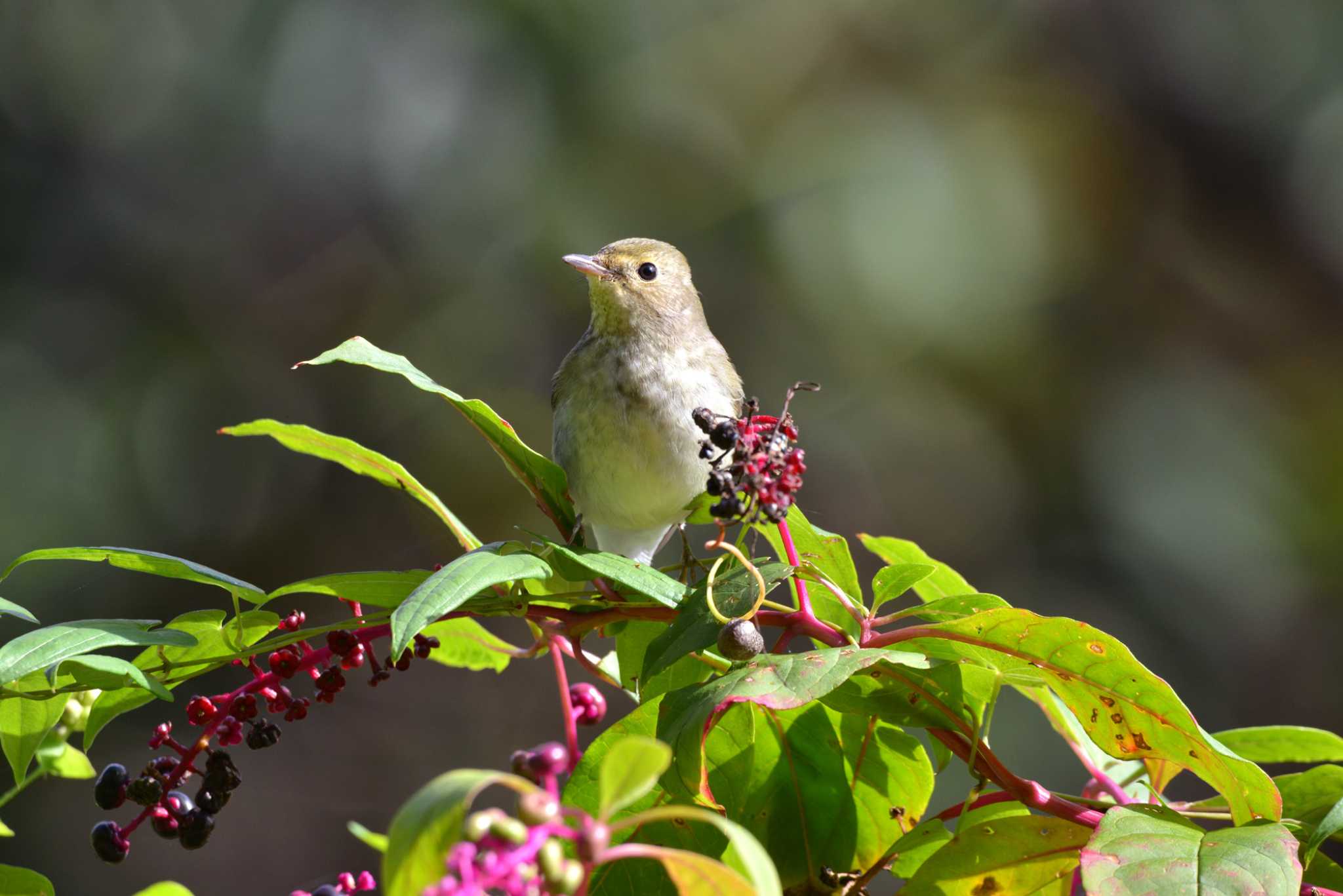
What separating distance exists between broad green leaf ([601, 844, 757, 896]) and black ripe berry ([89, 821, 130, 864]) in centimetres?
70

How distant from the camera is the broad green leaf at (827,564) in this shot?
4.21 ft

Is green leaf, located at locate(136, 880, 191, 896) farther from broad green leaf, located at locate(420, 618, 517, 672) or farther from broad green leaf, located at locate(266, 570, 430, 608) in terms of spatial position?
broad green leaf, located at locate(420, 618, 517, 672)

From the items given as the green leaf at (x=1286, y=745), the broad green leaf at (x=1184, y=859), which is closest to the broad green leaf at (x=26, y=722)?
the broad green leaf at (x=1184, y=859)

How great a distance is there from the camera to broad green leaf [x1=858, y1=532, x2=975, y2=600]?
4.87ft

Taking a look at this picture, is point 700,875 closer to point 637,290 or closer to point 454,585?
point 454,585

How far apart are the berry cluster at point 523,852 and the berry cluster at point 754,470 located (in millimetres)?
508

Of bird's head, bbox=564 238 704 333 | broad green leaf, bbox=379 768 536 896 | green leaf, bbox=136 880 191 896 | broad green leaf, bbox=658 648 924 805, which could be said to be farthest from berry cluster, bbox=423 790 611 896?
bird's head, bbox=564 238 704 333

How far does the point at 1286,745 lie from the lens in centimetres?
147

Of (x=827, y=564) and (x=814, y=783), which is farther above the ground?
(x=827, y=564)

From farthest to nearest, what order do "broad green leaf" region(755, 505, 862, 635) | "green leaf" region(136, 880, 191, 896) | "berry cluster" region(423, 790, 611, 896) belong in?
"broad green leaf" region(755, 505, 862, 635) → "green leaf" region(136, 880, 191, 896) → "berry cluster" region(423, 790, 611, 896)

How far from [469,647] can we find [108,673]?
54cm

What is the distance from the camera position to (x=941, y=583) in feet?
5.04

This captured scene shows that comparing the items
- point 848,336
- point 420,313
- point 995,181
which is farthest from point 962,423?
point 420,313

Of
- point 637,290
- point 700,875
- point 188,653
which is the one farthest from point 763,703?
point 637,290
